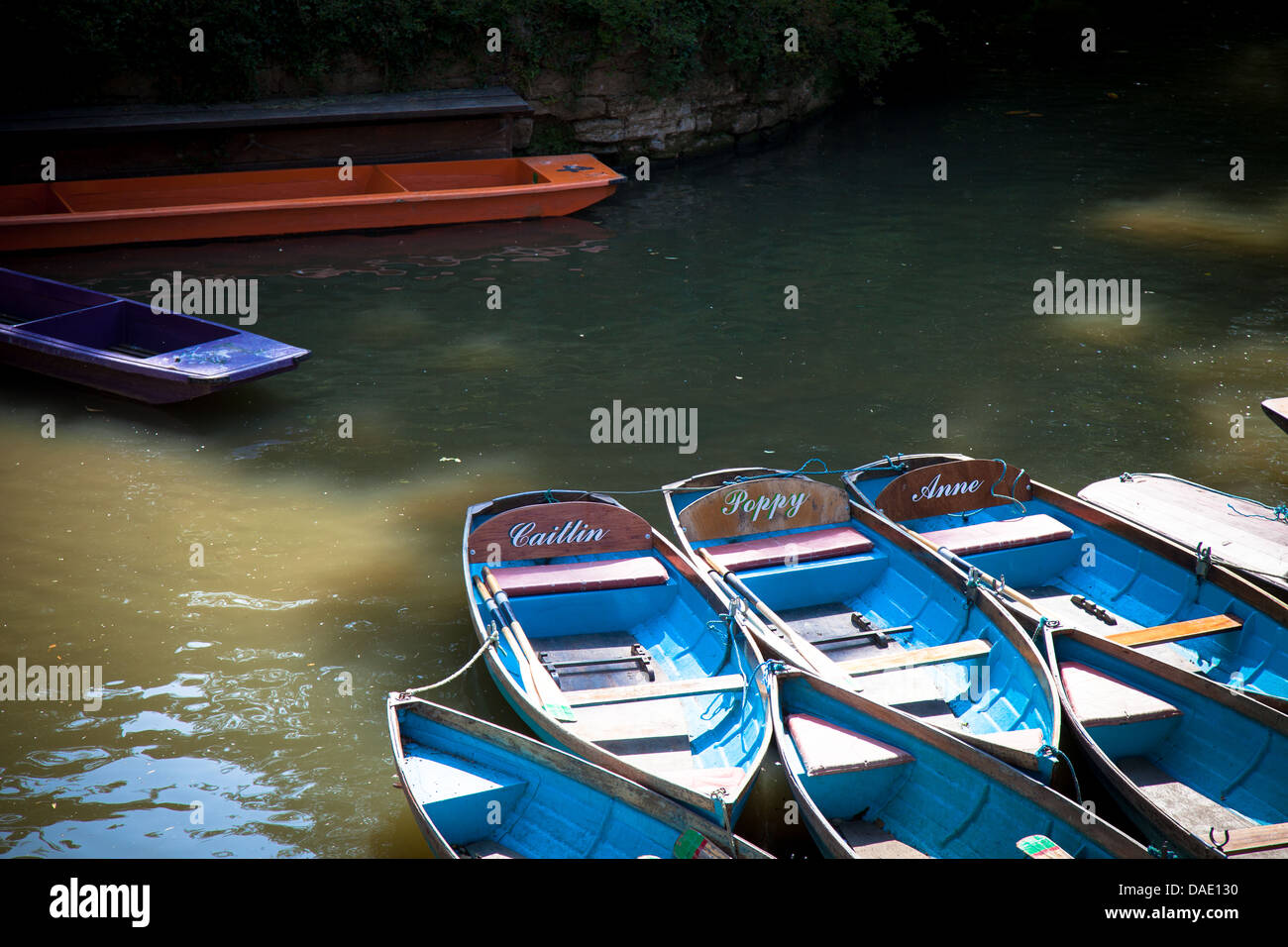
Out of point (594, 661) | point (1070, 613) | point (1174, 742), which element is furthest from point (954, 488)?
point (594, 661)

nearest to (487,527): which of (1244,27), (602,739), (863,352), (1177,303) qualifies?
(602,739)

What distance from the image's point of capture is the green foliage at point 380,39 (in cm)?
1391

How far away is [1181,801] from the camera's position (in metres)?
5.12

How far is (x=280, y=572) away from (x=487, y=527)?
1.51m

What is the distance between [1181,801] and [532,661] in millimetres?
3192

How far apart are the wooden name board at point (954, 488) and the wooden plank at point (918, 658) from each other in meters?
1.54

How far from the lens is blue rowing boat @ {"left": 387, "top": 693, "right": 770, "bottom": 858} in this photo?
4660 millimetres

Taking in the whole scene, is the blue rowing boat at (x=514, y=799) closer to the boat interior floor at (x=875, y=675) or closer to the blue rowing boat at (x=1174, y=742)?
the boat interior floor at (x=875, y=675)

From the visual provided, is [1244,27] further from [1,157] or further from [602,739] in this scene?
[602,739]

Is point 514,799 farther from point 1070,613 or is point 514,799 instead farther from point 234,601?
point 1070,613

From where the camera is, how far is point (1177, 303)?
1191cm

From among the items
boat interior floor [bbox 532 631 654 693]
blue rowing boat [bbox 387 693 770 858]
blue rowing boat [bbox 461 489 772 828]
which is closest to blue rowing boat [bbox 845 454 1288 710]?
blue rowing boat [bbox 461 489 772 828]

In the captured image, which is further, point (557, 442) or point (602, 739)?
point (557, 442)

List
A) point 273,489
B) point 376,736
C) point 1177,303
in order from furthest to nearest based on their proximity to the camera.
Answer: point 1177,303, point 273,489, point 376,736
